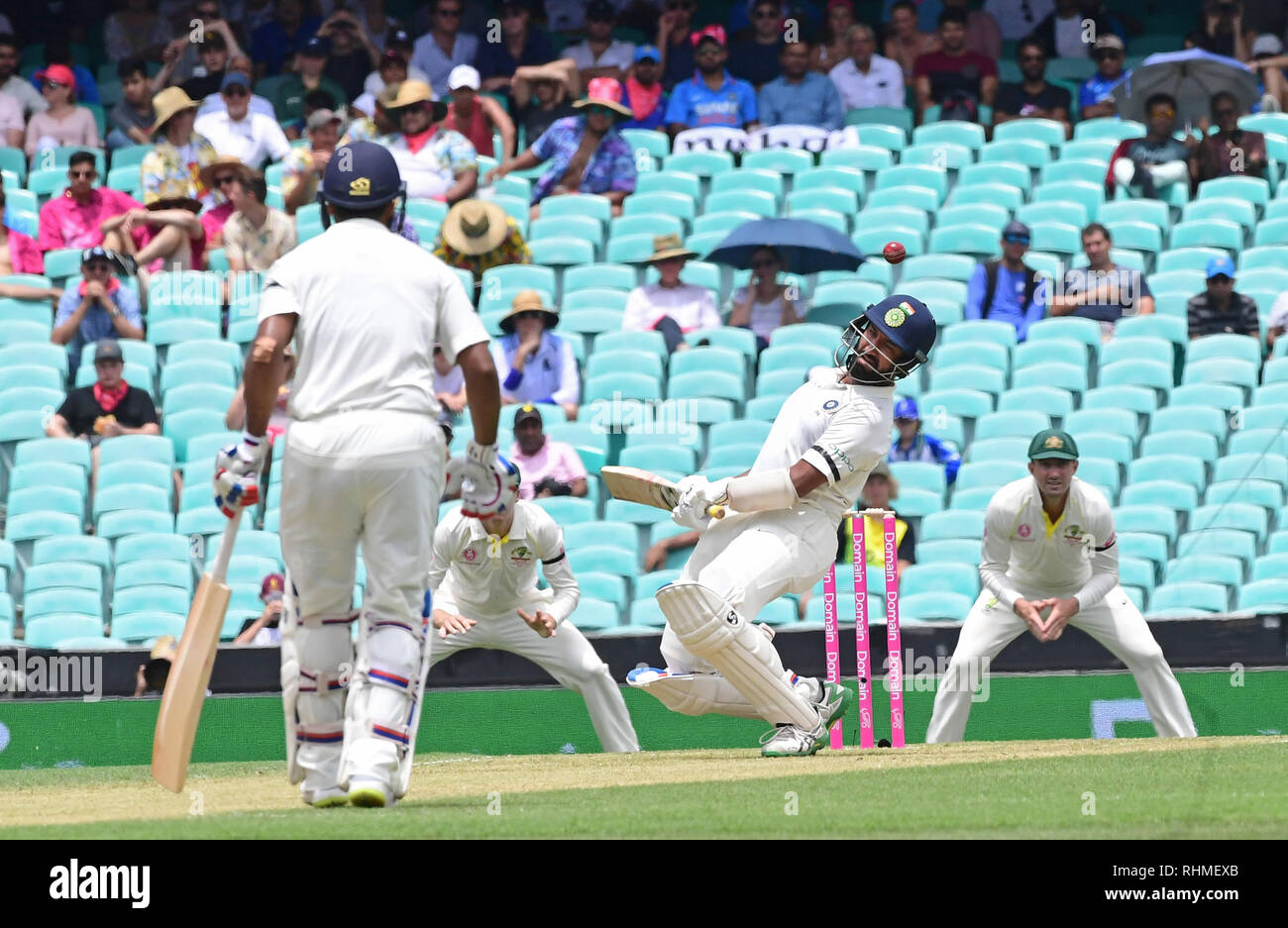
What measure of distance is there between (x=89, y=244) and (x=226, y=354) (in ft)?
7.55

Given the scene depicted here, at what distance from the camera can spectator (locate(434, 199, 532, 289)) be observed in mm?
16031

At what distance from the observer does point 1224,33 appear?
1805 cm

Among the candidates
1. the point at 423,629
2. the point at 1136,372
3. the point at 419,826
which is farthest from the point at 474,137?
the point at 419,826

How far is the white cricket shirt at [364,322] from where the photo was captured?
6344mm

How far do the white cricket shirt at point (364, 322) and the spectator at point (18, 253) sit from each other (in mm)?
10530

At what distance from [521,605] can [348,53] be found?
Answer: 8608 mm

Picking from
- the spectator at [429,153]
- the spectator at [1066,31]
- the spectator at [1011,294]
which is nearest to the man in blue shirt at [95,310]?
the spectator at [429,153]

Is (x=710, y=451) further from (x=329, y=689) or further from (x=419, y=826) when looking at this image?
(x=419, y=826)

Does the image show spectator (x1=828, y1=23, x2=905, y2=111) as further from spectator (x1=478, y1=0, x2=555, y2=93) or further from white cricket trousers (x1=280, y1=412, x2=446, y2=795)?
white cricket trousers (x1=280, y1=412, x2=446, y2=795)

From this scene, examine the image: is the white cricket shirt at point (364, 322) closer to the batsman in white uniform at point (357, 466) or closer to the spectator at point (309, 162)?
the batsman in white uniform at point (357, 466)

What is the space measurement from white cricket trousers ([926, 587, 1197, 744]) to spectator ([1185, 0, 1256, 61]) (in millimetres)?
8524

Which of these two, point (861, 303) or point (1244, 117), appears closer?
point (861, 303)

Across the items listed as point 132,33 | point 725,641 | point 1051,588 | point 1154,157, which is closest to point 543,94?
point 132,33

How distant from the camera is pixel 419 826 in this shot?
5.49 meters
